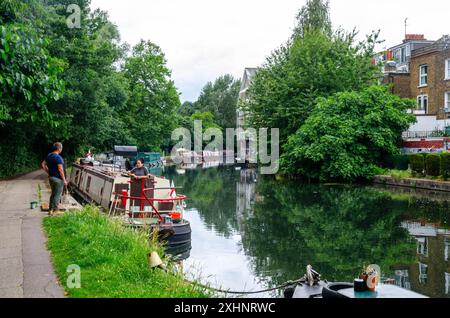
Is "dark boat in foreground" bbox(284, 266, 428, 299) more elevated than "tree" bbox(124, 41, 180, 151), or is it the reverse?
"tree" bbox(124, 41, 180, 151)

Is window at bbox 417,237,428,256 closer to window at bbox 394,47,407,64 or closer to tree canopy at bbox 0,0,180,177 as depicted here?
tree canopy at bbox 0,0,180,177

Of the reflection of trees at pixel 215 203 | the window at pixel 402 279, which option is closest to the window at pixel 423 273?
the window at pixel 402 279

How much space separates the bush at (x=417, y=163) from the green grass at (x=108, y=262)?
20772 millimetres

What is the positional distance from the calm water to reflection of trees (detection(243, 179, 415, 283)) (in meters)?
0.02

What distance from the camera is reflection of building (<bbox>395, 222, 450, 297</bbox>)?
9203mm

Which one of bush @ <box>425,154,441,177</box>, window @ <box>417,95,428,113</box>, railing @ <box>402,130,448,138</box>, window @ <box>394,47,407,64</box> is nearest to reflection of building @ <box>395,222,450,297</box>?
bush @ <box>425,154,441,177</box>

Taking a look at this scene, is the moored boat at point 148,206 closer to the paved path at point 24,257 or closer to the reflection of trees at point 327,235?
the reflection of trees at point 327,235

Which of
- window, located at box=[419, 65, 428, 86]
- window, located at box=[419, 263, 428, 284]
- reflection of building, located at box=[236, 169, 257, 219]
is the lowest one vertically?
window, located at box=[419, 263, 428, 284]

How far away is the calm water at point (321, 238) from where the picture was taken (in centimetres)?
1045

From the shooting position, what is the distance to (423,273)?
10.3m

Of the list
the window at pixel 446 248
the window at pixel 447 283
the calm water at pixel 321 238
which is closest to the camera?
the window at pixel 447 283

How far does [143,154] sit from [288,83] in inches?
741

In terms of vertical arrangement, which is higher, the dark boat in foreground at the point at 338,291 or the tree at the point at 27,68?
the tree at the point at 27,68
